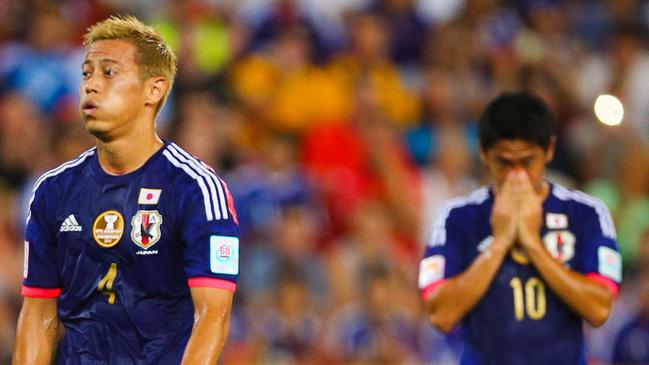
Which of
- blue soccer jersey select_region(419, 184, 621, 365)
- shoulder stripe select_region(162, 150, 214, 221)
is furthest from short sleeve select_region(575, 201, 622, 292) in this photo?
shoulder stripe select_region(162, 150, 214, 221)

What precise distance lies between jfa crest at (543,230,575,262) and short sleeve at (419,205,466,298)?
402 millimetres

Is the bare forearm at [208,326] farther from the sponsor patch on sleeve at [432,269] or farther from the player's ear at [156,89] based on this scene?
the sponsor patch on sleeve at [432,269]

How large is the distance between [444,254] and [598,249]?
27.9 inches

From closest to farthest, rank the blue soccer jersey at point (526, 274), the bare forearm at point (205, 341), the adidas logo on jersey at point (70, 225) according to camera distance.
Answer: the bare forearm at point (205, 341) → the adidas logo on jersey at point (70, 225) → the blue soccer jersey at point (526, 274)

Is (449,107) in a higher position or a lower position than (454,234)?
higher

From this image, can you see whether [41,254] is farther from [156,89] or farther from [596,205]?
[596,205]

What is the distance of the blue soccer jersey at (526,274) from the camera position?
20.5ft

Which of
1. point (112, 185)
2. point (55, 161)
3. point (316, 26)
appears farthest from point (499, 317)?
point (316, 26)

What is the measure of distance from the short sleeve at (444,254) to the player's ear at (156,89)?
65.3 inches

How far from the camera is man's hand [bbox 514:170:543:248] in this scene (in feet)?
20.5

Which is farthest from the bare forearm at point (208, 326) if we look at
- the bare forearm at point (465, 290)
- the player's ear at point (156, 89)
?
the bare forearm at point (465, 290)

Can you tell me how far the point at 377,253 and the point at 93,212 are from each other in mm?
5325

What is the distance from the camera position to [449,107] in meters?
12.1

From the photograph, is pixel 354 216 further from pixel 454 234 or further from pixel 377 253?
pixel 454 234
